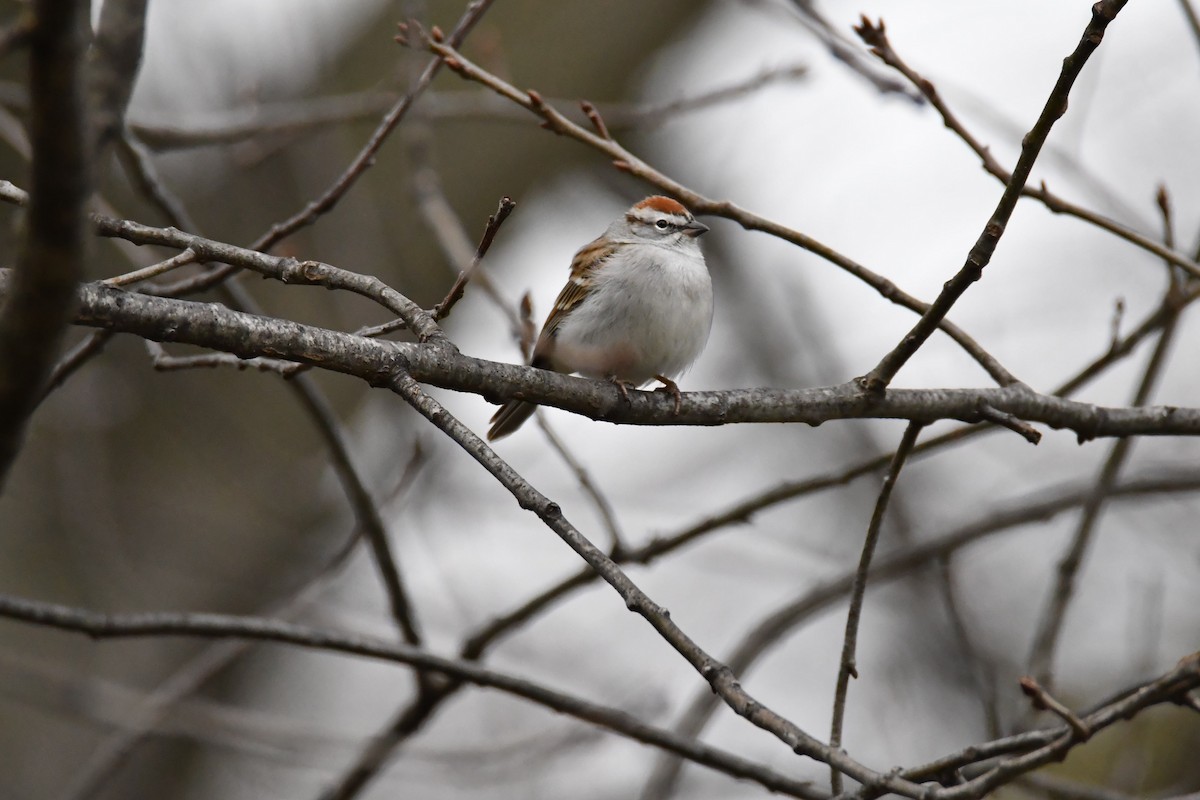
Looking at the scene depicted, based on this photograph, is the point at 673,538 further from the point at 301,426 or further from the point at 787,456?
the point at 787,456

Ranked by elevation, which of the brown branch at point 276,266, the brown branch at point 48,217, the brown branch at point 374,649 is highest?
the brown branch at point 276,266

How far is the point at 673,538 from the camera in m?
4.04

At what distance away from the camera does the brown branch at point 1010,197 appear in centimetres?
243

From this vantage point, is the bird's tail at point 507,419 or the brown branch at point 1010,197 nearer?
the brown branch at point 1010,197

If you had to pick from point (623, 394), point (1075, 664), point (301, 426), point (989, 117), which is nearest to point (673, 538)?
point (623, 394)

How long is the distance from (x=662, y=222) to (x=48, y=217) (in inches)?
169

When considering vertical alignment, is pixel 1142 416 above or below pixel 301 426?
below

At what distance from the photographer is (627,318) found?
15.2 ft

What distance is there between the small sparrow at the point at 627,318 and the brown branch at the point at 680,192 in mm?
1279

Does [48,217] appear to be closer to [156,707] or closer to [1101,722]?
[1101,722]

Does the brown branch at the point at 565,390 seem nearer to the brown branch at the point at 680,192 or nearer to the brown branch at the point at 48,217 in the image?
the brown branch at the point at 680,192

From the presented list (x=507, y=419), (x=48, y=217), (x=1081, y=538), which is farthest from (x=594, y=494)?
(x=48, y=217)

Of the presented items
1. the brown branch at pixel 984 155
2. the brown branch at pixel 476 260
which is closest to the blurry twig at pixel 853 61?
the brown branch at pixel 984 155

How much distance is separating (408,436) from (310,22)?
304 centimetres
